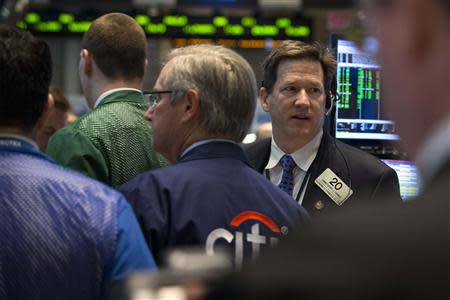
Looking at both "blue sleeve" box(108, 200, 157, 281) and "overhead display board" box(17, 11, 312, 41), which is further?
"overhead display board" box(17, 11, 312, 41)

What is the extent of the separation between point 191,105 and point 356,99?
4.65 ft

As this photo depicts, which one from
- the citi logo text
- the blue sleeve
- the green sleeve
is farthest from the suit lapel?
the blue sleeve

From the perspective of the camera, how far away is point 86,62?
3.76 meters

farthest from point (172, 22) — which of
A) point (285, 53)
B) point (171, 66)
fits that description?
point (171, 66)

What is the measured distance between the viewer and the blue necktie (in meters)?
3.83

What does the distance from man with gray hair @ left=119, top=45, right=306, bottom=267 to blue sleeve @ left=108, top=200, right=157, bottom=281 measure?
0.69 ft

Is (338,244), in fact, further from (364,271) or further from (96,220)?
(96,220)

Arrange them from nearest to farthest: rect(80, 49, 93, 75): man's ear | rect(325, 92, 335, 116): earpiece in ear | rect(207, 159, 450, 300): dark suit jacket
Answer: rect(207, 159, 450, 300): dark suit jacket < rect(80, 49, 93, 75): man's ear < rect(325, 92, 335, 116): earpiece in ear

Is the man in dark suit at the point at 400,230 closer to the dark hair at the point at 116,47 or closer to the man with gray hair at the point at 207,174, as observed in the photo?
the man with gray hair at the point at 207,174

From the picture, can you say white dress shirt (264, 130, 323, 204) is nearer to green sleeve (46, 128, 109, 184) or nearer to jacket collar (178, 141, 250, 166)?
green sleeve (46, 128, 109, 184)

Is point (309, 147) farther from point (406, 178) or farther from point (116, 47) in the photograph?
point (116, 47)

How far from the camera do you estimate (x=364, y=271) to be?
0.79 metres

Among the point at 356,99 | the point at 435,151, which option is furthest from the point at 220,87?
the point at 435,151

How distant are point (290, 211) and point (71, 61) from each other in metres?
8.78
